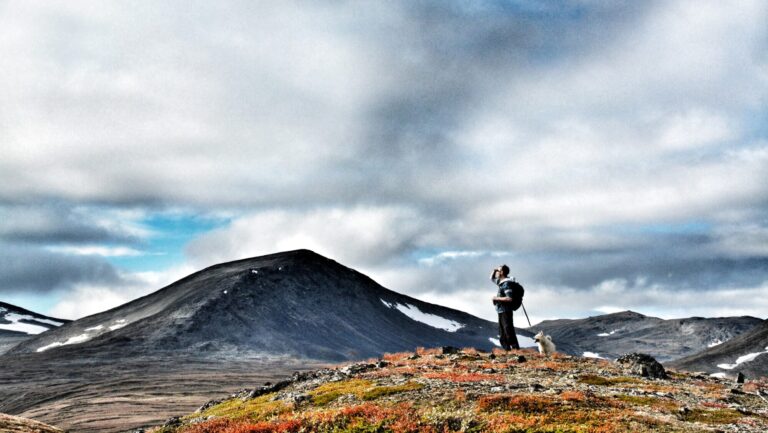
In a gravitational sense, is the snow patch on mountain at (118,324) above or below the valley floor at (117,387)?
above

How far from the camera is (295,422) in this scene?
16953 mm

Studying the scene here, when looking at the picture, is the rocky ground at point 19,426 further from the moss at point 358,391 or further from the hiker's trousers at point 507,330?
the hiker's trousers at point 507,330

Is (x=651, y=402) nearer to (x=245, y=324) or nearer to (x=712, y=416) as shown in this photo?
(x=712, y=416)

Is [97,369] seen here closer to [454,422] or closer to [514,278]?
[514,278]

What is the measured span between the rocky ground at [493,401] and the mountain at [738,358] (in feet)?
521

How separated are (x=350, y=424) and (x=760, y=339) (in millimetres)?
201810

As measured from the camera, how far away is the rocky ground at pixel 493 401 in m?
16.0

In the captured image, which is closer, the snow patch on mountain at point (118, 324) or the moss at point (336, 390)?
the moss at point (336, 390)

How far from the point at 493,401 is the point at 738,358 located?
18572cm

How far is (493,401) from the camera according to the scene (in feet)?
57.0

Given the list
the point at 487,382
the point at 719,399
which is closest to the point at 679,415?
the point at 719,399

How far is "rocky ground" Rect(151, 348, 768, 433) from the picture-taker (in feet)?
52.4

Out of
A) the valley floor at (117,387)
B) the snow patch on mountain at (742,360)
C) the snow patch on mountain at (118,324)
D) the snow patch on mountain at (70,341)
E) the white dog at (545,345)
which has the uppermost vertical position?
the snow patch on mountain at (118,324)

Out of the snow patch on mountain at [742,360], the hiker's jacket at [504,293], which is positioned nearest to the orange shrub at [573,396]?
the hiker's jacket at [504,293]
